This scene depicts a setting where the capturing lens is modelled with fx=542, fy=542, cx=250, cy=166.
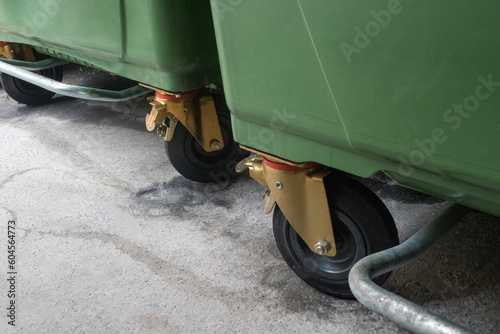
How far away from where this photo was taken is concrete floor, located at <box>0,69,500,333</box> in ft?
5.42

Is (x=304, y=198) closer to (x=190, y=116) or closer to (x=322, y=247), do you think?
(x=322, y=247)

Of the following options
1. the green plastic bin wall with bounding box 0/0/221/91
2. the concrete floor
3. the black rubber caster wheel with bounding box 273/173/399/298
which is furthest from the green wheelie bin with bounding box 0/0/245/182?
the black rubber caster wheel with bounding box 273/173/399/298

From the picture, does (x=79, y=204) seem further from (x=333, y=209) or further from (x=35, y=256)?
(x=333, y=209)

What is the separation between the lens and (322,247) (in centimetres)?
158

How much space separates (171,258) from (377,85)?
1.09m

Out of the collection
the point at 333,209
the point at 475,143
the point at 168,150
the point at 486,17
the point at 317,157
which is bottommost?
the point at 168,150

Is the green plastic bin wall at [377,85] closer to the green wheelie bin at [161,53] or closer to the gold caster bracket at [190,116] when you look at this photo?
the green wheelie bin at [161,53]

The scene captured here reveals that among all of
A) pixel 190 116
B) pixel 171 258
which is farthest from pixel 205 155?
pixel 171 258

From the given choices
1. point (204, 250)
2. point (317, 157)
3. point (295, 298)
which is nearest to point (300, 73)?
point (317, 157)

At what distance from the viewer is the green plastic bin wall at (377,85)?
3.36 feet

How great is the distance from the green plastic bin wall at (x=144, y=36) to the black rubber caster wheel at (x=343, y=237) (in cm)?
63

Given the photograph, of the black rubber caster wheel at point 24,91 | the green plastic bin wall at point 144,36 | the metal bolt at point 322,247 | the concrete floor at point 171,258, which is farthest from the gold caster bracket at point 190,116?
the black rubber caster wheel at point 24,91

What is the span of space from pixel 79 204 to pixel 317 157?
4.31 feet

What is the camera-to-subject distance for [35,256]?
2.01m
